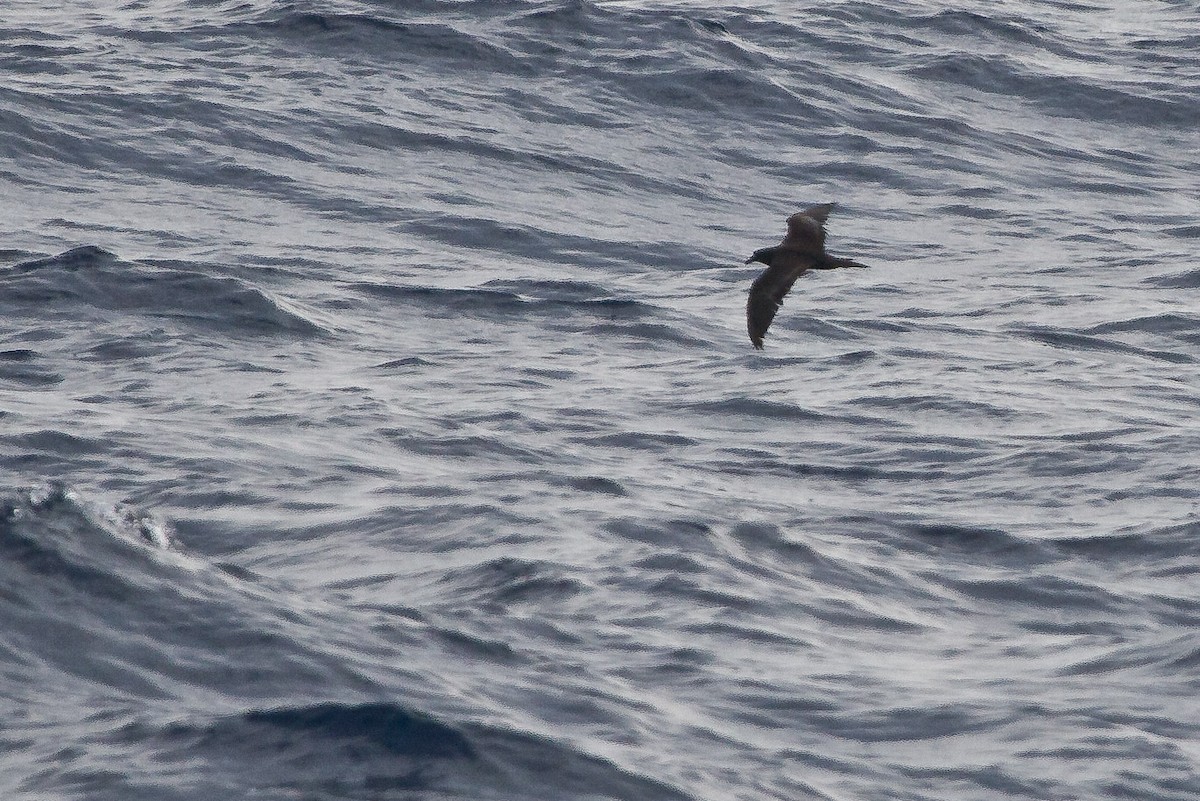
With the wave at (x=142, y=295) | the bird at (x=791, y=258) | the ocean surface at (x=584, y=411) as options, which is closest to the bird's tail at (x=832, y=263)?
the bird at (x=791, y=258)

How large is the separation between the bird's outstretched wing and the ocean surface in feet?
4.18

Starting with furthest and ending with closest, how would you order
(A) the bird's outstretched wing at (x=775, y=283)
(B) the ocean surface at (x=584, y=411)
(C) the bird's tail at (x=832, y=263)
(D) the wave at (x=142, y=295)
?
(D) the wave at (x=142, y=295) → (A) the bird's outstretched wing at (x=775, y=283) → (C) the bird's tail at (x=832, y=263) → (B) the ocean surface at (x=584, y=411)

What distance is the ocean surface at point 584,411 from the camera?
9.66 meters

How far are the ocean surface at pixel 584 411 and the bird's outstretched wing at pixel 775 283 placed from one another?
1275mm

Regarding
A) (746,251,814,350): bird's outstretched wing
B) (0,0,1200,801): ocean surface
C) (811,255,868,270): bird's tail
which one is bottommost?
(0,0,1200,801): ocean surface

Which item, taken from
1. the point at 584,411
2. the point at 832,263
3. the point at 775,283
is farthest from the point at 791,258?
the point at 584,411

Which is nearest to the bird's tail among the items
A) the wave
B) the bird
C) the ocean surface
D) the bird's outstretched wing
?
the bird

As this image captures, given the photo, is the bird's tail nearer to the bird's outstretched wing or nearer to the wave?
the bird's outstretched wing

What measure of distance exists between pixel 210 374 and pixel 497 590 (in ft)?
15.6

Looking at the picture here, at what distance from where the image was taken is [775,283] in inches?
520

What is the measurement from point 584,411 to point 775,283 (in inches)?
89.8

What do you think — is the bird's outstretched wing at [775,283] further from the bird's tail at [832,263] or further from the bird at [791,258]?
the bird's tail at [832,263]

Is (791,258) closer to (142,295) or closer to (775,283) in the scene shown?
(775,283)

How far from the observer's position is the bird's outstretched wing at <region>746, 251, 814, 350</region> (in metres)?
12.9
